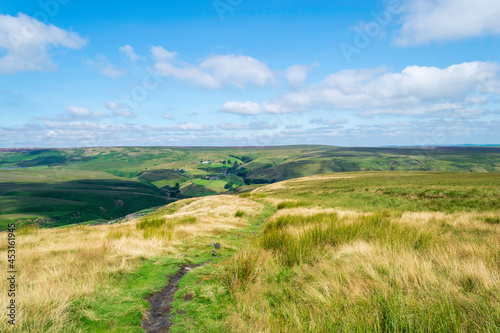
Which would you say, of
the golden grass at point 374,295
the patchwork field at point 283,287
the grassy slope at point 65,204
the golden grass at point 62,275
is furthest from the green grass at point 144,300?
the grassy slope at point 65,204

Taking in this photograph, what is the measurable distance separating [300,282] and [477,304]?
8.91 feet

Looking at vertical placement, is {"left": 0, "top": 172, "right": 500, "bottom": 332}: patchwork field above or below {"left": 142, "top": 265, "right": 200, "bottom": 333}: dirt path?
above

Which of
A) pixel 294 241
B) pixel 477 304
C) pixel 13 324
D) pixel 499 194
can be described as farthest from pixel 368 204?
pixel 13 324

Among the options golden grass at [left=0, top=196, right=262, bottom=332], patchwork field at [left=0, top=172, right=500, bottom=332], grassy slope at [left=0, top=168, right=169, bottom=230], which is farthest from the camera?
grassy slope at [left=0, top=168, right=169, bottom=230]

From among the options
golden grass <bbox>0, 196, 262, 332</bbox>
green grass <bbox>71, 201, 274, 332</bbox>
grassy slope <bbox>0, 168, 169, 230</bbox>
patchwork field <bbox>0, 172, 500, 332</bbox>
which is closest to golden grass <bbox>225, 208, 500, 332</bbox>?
patchwork field <bbox>0, 172, 500, 332</bbox>

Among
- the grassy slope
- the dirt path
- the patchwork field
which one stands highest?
the patchwork field

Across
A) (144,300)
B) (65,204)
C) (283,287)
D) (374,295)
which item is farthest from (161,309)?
(65,204)

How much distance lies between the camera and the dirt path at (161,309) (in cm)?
382

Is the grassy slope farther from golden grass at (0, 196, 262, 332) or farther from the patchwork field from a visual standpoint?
the patchwork field

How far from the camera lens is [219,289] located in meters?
4.90

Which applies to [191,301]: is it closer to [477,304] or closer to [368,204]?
[477,304]

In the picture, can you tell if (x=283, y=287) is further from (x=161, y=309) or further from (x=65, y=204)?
(x=65, y=204)

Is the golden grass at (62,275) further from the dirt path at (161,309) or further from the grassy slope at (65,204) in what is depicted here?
the grassy slope at (65,204)

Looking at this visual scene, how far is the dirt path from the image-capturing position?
12.5ft
